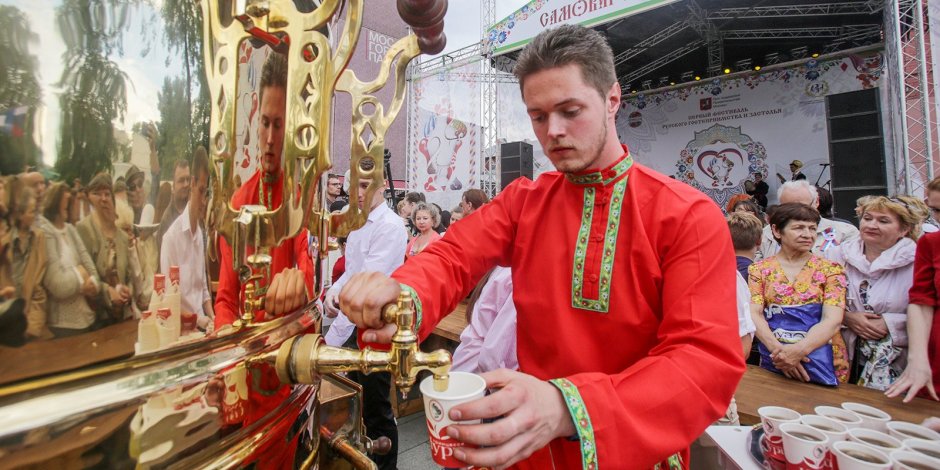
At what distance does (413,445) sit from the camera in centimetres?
354

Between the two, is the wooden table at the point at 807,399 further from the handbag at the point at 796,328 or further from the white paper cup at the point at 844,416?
the white paper cup at the point at 844,416

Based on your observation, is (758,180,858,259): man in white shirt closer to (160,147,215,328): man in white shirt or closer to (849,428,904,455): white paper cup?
(849,428,904,455): white paper cup

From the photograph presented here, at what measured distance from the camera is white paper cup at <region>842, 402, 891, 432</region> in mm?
1475

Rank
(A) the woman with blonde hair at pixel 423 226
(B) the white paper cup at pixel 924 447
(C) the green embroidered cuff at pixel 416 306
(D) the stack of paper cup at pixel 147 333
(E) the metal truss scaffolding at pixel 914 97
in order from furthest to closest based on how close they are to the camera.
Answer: (E) the metal truss scaffolding at pixel 914 97, (A) the woman with blonde hair at pixel 423 226, (B) the white paper cup at pixel 924 447, (C) the green embroidered cuff at pixel 416 306, (D) the stack of paper cup at pixel 147 333

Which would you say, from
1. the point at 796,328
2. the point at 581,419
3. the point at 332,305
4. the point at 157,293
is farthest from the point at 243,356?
the point at 796,328

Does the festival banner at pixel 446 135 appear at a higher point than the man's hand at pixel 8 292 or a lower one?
higher

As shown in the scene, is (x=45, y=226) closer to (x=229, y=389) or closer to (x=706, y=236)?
(x=229, y=389)

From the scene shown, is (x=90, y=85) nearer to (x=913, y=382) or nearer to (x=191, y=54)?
(x=191, y=54)

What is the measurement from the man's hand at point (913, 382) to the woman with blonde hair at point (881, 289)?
1.85 feet

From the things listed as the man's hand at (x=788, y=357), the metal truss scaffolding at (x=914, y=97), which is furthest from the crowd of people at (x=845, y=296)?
the metal truss scaffolding at (x=914, y=97)

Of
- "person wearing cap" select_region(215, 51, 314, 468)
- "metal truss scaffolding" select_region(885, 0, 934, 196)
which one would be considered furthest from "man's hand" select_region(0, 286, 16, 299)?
"metal truss scaffolding" select_region(885, 0, 934, 196)

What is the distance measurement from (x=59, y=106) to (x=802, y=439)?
173 cm

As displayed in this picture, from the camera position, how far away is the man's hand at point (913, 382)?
220 centimetres

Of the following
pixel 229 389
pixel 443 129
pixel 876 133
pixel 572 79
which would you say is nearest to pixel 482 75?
pixel 443 129
